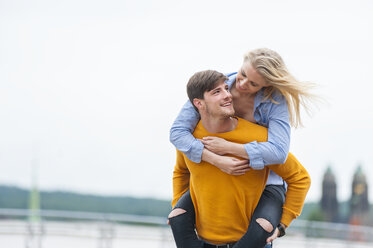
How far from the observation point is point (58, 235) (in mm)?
13445

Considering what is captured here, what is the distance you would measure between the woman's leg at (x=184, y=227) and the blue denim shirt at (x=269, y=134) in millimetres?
336

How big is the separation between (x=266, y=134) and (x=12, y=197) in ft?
114

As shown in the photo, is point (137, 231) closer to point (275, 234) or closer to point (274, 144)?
point (275, 234)

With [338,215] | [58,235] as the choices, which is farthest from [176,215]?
[338,215]

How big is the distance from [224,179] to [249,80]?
0.51m

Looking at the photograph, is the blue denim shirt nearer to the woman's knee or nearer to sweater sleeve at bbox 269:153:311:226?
sweater sleeve at bbox 269:153:311:226

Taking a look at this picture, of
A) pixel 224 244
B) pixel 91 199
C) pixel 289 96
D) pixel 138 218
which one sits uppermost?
pixel 289 96

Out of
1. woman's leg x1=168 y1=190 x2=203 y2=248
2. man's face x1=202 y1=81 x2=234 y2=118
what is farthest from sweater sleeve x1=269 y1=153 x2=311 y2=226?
woman's leg x1=168 y1=190 x2=203 y2=248

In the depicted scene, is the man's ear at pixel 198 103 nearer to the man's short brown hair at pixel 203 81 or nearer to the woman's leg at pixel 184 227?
the man's short brown hair at pixel 203 81

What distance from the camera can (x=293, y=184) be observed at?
2.69 metres

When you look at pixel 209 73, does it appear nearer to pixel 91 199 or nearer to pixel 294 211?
pixel 294 211

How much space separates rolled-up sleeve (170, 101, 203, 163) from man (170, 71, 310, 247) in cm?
5

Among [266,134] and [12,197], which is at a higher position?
[266,134]

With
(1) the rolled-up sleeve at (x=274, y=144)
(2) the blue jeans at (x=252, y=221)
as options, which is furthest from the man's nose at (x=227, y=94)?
(2) the blue jeans at (x=252, y=221)
